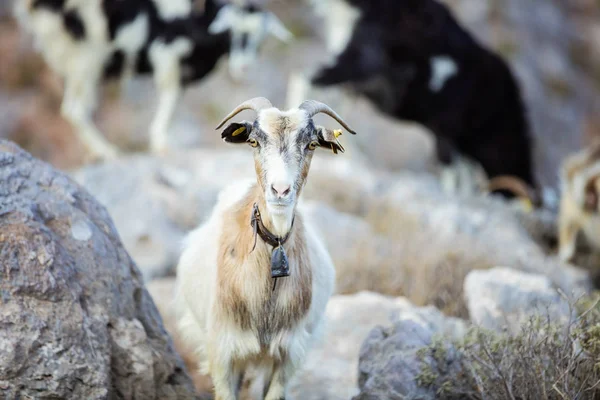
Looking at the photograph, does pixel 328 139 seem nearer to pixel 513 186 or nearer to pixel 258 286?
pixel 258 286

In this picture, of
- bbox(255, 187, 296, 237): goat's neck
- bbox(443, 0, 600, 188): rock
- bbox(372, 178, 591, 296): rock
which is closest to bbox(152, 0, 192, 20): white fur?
bbox(372, 178, 591, 296): rock

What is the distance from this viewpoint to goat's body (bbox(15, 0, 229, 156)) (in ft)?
28.7

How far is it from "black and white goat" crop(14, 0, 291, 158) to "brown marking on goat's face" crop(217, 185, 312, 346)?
210 inches

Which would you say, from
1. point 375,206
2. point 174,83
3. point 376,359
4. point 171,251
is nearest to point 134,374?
point 376,359

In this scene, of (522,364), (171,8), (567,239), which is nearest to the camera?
(522,364)

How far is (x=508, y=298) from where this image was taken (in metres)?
5.14

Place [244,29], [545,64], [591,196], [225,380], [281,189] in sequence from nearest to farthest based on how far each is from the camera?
[281,189]
[225,380]
[591,196]
[244,29]
[545,64]

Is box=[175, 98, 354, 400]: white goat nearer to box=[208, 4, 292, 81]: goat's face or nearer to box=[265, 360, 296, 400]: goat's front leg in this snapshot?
box=[265, 360, 296, 400]: goat's front leg

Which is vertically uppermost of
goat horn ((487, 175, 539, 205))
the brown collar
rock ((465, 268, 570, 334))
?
goat horn ((487, 175, 539, 205))

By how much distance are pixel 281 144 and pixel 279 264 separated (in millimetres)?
546

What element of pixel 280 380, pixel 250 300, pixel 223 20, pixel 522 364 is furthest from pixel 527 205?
pixel 250 300

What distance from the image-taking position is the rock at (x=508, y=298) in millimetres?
4973

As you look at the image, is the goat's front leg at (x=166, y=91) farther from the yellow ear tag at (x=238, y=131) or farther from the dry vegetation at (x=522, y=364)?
the dry vegetation at (x=522, y=364)

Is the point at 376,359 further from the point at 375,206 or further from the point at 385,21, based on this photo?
the point at 385,21
